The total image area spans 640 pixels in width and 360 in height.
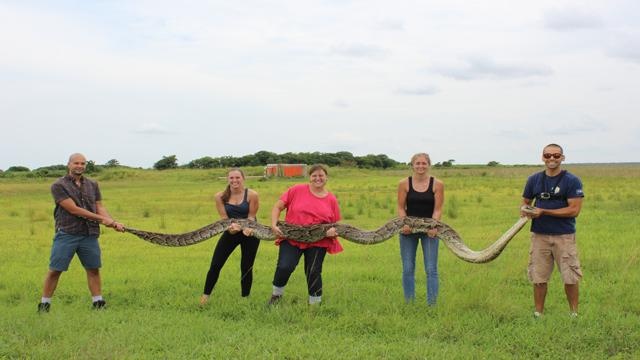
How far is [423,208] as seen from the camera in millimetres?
7789

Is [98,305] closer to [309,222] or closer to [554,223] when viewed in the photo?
[309,222]

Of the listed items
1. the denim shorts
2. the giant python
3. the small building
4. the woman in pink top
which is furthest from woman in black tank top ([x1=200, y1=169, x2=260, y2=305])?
the small building

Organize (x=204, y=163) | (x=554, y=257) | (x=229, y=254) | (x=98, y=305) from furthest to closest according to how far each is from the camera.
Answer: (x=204, y=163) < (x=229, y=254) < (x=98, y=305) < (x=554, y=257)

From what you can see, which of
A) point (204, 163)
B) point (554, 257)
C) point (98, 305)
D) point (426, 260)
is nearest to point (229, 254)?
point (98, 305)

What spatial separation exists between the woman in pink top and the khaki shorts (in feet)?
8.46

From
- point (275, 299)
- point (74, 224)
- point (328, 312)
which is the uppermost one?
point (74, 224)

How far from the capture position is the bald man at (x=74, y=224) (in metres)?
7.71

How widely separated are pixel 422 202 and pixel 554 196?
5.37ft

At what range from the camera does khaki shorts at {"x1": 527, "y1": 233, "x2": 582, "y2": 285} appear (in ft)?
23.4

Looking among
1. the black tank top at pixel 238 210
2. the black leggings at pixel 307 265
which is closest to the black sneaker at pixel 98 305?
the black tank top at pixel 238 210

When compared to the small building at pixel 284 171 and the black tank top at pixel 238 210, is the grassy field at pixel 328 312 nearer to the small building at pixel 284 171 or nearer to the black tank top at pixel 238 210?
the black tank top at pixel 238 210

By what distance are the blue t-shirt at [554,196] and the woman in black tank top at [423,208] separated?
1203mm

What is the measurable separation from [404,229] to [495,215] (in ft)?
40.8

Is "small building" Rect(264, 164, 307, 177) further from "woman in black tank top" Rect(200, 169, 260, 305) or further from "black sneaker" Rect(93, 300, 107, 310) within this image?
"black sneaker" Rect(93, 300, 107, 310)
